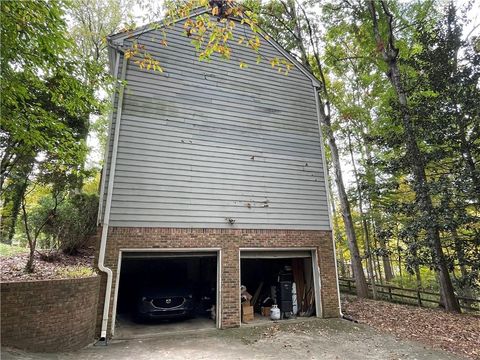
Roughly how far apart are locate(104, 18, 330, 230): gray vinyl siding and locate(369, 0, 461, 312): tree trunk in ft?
9.97

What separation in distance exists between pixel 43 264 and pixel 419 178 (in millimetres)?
11149

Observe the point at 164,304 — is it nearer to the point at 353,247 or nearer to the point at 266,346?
the point at 266,346

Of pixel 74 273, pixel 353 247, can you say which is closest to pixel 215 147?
pixel 74 273

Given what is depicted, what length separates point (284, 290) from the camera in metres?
7.99

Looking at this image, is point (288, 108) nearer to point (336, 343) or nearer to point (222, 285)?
point (222, 285)

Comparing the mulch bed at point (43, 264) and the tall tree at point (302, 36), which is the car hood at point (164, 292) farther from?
the tall tree at point (302, 36)

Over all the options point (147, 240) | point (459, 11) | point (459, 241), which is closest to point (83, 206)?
point (147, 240)

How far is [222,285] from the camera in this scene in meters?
6.89

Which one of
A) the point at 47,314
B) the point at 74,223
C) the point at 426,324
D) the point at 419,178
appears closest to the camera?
the point at 47,314

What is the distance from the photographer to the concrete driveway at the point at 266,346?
4.93m

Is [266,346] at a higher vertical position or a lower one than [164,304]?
lower

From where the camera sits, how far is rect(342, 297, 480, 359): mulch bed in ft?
19.3

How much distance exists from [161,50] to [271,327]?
7737 millimetres

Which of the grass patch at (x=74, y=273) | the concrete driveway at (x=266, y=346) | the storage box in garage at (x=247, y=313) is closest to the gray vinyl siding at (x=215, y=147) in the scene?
the grass patch at (x=74, y=273)
